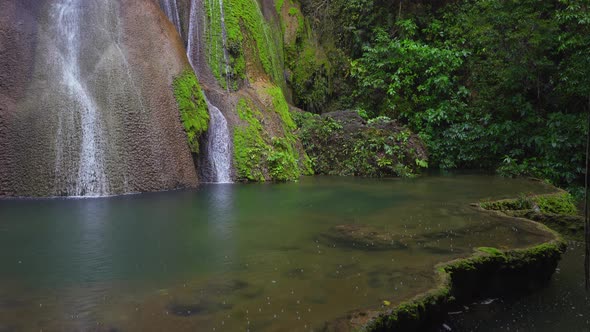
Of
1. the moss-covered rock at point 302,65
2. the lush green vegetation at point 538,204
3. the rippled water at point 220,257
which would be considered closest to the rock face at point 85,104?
the rippled water at point 220,257

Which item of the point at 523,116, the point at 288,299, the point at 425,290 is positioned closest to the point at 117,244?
the point at 288,299

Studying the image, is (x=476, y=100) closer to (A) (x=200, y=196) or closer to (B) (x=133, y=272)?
(A) (x=200, y=196)

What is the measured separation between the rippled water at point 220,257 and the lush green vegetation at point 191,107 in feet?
8.28

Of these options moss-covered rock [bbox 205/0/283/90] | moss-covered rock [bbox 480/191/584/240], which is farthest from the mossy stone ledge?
moss-covered rock [bbox 205/0/283/90]

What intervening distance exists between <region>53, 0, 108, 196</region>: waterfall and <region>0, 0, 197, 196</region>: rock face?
2 centimetres

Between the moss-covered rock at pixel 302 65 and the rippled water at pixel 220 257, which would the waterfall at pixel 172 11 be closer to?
the moss-covered rock at pixel 302 65

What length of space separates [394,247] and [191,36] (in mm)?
10289

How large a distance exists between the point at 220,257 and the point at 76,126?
582cm

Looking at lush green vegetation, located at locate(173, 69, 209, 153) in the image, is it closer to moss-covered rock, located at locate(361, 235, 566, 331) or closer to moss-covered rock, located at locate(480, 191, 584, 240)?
moss-covered rock, located at locate(480, 191, 584, 240)

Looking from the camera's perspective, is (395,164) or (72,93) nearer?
(72,93)

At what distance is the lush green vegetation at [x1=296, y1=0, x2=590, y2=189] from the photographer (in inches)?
466

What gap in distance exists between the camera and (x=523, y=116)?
1334 centimetres

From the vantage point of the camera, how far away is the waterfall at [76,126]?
8.65 meters

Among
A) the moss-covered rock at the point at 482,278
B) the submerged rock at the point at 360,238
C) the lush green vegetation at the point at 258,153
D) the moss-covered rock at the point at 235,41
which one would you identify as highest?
the moss-covered rock at the point at 235,41
